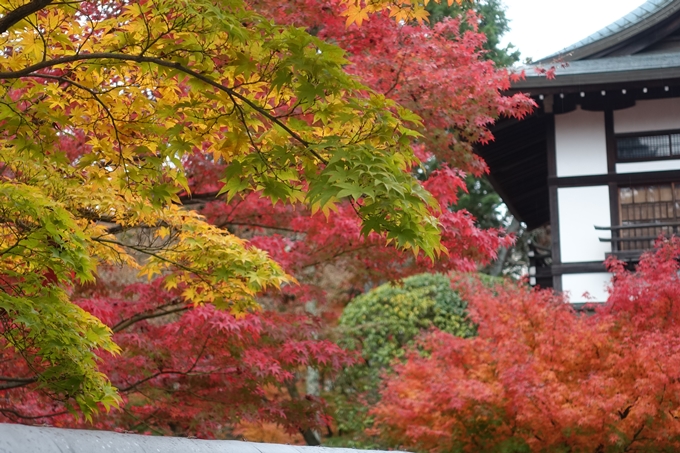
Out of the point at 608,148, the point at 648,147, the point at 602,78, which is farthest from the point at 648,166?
the point at 602,78

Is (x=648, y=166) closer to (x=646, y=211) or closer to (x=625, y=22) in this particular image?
(x=646, y=211)

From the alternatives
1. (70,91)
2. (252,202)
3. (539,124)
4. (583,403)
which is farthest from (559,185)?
(70,91)

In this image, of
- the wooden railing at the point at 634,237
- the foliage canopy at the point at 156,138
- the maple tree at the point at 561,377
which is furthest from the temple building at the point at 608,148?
the foliage canopy at the point at 156,138

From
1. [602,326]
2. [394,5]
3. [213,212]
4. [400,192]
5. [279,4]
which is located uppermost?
[279,4]

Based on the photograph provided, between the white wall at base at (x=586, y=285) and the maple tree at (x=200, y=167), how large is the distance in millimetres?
4861

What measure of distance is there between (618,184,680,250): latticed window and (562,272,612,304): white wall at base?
589 millimetres

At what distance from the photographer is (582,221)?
13398 millimetres

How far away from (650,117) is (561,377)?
5.50 m

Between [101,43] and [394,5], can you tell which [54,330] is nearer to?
[101,43]

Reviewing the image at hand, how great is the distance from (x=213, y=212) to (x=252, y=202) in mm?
452

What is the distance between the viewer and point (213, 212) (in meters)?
9.05

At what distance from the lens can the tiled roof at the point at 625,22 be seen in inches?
553

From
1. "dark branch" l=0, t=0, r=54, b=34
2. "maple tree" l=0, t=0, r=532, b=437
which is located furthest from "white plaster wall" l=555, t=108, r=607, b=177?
"dark branch" l=0, t=0, r=54, b=34

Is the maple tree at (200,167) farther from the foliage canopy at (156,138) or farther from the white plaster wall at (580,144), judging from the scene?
the white plaster wall at (580,144)
